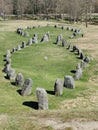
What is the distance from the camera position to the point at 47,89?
88.5ft

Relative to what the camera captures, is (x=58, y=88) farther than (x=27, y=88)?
Yes

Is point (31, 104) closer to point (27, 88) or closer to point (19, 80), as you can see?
point (27, 88)

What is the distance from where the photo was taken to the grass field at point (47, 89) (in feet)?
52.0

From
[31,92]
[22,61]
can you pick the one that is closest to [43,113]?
[31,92]

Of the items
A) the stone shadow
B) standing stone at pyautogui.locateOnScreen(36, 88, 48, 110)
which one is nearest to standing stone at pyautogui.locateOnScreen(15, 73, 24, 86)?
the stone shadow

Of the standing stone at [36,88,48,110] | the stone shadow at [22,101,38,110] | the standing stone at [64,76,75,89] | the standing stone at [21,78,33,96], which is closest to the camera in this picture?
the standing stone at [36,88,48,110]

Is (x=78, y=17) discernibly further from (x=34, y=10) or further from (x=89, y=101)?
(x=89, y=101)

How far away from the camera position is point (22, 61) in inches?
1476

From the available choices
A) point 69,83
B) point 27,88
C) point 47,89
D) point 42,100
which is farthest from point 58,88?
point 42,100

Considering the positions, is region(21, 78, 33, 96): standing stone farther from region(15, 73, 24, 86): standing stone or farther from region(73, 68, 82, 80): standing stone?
region(73, 68, 82, 80): standing stone

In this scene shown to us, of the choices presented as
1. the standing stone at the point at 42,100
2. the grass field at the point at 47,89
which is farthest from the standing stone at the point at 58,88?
the standing stone at the point at 42,100

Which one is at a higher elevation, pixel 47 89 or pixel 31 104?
pixel 31 104

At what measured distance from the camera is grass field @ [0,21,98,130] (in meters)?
15.8

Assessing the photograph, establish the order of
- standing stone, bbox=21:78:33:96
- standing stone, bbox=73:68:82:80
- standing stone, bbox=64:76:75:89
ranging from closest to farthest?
standing stone, bbox=21:78:33:96
standing stone, bbox=64:76:75:89
standing stone, bbox=73:68:82:80
